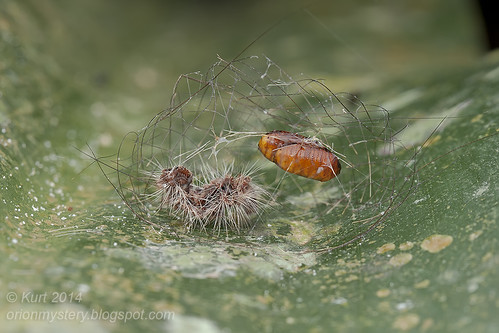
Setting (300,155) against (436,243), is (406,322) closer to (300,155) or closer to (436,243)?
(436,243)

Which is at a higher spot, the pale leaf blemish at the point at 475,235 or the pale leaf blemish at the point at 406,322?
the pale leaf blemish at the point at 475,235

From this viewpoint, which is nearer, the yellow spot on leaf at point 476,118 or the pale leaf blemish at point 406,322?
the pale leaf blemish at point 406,322

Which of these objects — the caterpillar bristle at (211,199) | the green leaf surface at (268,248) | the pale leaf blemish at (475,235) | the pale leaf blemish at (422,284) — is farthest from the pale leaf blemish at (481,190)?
the caterpillar bristle at (211,199)

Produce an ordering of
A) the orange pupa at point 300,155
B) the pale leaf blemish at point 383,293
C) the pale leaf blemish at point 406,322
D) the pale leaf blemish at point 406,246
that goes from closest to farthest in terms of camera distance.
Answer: the pale leaf blemish at point 406,322 → the pale leaf blemish at point 383,293 → the pale leaf blemish at point 406,246 → the orange pupa at point 300,155

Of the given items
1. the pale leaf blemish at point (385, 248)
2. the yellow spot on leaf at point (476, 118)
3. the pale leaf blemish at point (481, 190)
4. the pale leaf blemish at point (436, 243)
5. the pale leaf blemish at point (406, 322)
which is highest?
the yellow spot on leaf at point (476, 118)

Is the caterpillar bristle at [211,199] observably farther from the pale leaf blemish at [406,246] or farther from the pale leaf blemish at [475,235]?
the pale leaf blemish at [475,235]
